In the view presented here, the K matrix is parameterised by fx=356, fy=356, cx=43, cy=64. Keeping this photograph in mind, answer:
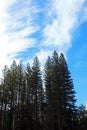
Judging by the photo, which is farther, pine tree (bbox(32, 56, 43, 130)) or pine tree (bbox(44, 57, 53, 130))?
pine tree (bbox(32, 56, 43, 130))

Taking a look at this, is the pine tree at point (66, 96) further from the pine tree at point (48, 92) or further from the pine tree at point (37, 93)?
the pine tree at point (37, 93)

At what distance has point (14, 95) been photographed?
71.1 metres

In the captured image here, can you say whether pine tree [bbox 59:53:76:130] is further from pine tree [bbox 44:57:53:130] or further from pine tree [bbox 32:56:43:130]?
pine tree [bbox 32:56:43:130]

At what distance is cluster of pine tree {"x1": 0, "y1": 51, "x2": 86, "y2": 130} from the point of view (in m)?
66.1

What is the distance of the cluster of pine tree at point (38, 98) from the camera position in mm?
66062

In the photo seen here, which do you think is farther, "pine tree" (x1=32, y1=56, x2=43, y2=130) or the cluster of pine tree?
"pine tree" (x1=32, y1=56, x2=43, y2=130)

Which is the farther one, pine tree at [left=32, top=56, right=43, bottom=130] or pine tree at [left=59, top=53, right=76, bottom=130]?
pine tree at [left=32, top=56, right=43, bottom=130]

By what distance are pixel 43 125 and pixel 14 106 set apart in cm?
730

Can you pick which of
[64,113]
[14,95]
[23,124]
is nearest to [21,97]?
[14,95]

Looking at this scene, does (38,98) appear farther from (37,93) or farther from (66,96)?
(66,96)

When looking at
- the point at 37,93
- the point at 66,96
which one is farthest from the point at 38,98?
the point at 66,96

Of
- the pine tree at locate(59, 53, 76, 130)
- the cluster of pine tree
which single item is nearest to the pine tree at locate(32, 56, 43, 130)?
the cluster of pine tree

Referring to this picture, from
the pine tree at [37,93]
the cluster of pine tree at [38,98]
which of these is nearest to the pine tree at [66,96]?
the cluster of pine tree at [38,98]

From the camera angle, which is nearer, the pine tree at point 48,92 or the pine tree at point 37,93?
the pine tree at point 48,92
